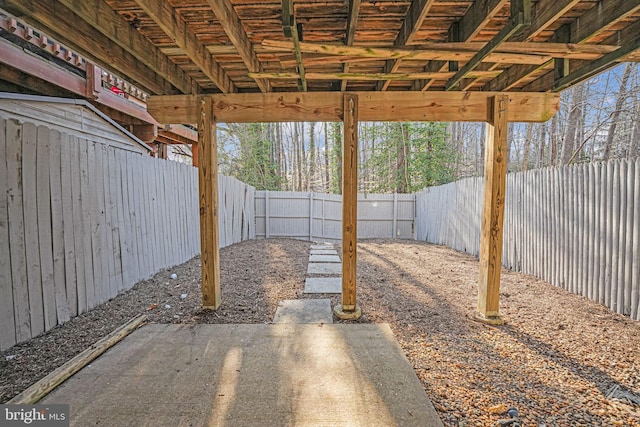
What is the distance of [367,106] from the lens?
3.04 m

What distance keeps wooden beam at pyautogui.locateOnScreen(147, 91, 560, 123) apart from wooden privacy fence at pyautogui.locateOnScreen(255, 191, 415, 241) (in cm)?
640

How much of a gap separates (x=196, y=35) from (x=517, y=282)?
5029mm

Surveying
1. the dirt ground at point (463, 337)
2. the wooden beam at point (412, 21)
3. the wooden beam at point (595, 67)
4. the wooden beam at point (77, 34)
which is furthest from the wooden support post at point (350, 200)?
the wooden beam at point (77, 34)

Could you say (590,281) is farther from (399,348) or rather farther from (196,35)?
(196,35)

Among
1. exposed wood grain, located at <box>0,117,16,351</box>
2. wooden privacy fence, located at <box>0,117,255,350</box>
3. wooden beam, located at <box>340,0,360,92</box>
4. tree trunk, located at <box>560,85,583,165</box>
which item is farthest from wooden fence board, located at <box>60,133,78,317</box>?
tree trunk, located at <box>560,85,583,165</box>

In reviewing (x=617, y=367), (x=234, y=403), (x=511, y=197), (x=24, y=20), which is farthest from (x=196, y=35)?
(x=511, y=197)

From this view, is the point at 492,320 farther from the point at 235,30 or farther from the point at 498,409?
the point at 235,30

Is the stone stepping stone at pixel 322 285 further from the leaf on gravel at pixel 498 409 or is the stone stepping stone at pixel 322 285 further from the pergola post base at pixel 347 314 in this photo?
the leaf on gravel at pixel 498 409

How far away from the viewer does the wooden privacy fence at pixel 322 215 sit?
9516 millimetres

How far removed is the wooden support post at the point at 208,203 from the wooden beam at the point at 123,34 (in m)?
0.41

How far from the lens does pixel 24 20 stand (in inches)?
72.5

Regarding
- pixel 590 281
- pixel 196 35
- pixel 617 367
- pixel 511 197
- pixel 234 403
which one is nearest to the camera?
pixel 234 403

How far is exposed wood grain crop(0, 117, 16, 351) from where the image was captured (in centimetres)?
211

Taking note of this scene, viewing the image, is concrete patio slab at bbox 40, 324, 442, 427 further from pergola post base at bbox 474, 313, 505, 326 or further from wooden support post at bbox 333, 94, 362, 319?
pergola post base at bbox 474, 313, 505, 326
